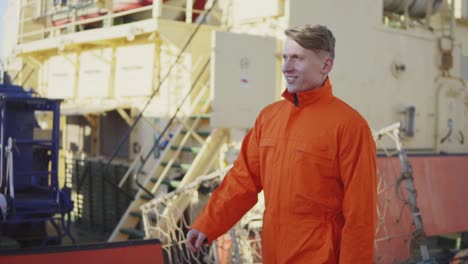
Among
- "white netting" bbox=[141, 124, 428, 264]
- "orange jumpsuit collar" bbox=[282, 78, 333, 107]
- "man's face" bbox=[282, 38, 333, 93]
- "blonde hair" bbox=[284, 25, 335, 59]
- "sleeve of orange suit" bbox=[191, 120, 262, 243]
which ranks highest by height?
"blonde hair" bbox=[284, 25, 335, 59]

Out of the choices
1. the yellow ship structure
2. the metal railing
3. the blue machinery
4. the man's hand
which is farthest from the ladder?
the man's hand

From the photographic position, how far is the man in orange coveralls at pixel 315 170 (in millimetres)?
2746

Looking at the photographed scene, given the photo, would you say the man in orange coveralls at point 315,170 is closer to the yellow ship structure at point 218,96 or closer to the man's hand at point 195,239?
the man's hand at point 195,239

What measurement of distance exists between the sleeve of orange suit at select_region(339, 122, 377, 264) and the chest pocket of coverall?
73mm

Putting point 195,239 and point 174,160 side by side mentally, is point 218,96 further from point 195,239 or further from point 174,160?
point 195,239

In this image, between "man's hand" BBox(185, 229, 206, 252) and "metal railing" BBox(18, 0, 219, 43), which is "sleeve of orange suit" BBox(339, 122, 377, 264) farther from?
"metal railing" BBox(18, 0, 219, 43)

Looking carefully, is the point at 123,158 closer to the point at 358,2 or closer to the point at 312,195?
the point at 358,2

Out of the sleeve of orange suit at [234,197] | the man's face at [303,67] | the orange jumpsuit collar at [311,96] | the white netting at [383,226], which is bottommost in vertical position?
the white netting at [383,226]

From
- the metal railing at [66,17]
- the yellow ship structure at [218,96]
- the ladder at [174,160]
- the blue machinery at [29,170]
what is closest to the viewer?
the yellow ship structure at [218,96]

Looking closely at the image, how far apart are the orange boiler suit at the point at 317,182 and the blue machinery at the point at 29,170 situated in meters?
6.44

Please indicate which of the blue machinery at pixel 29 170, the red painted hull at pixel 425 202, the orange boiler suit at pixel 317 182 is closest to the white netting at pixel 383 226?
the red painted hull at pixel 425 202

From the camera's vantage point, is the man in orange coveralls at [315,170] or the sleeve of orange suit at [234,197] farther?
the sleeve of orange suit at [234,197]

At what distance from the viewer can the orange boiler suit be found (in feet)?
8.99

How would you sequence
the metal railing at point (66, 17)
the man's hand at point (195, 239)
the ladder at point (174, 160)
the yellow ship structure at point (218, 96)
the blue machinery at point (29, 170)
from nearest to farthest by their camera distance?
the man's hand at point (195, 239) → the yellow ship structure at point (218, 96) → the blue machinery at point (29, 170) → the ladder at point (174, 160) → the metal railing at point (66, 17)
